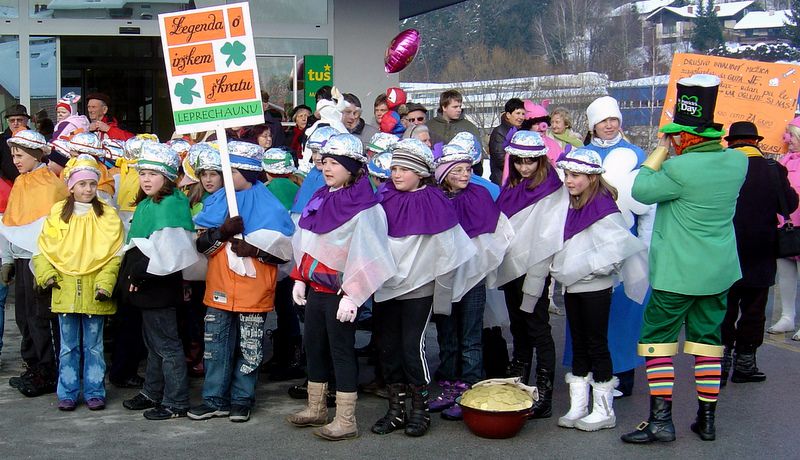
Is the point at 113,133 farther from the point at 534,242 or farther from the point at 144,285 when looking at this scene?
the point at 534,242

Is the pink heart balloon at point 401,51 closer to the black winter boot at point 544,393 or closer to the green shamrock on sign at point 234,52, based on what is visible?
the green shamrock on sign at point 234,52

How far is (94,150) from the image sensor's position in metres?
7.73

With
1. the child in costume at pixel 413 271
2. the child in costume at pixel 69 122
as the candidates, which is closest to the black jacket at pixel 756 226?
the child in costume at pixel 413 271

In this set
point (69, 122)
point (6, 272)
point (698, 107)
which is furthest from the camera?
point (69, 122)

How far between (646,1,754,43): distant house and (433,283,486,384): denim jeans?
54.1 metres

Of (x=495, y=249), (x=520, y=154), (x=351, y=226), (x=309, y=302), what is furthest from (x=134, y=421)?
(x=520, y=154)

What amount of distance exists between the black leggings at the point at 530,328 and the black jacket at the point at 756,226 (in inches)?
76.4

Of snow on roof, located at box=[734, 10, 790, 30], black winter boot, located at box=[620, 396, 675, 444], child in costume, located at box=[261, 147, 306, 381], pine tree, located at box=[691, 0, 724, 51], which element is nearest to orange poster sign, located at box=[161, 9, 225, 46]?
child in costume, located at box=[261, 147, 306, 381]

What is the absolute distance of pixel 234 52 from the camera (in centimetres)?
695

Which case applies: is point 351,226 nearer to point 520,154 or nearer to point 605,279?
point 520,154

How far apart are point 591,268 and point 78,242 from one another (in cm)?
343

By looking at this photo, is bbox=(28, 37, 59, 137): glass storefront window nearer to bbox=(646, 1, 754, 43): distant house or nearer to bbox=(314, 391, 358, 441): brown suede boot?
bbox=(314, 391, 358, 441): brown suede boot

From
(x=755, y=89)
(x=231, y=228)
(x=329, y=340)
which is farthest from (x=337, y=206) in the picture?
(x=755, y=89)

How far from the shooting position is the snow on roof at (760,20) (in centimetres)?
7600
